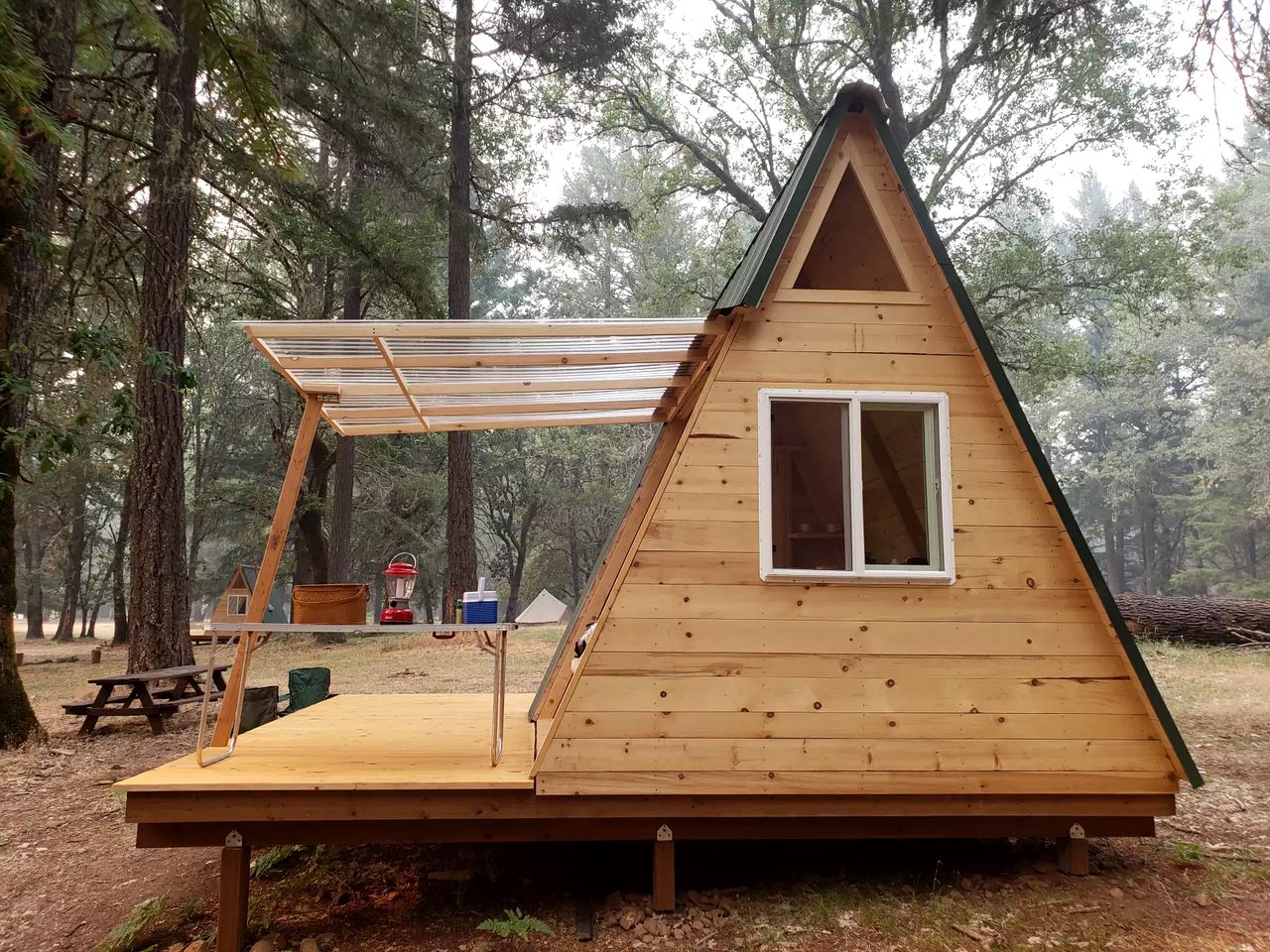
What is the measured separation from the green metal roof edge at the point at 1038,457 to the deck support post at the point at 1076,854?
61 cm

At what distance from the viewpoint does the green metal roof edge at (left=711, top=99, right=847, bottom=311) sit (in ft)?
12.9

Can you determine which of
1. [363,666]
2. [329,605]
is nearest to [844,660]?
[329,605]

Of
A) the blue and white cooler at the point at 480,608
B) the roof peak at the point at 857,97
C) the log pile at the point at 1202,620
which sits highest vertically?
the roof peak at the point at 857,97

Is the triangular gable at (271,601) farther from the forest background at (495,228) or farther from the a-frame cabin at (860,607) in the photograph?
the forest background at (495,228)

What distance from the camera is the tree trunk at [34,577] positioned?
21.4 metres

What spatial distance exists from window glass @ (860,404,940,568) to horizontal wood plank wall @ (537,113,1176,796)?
0.45 metres

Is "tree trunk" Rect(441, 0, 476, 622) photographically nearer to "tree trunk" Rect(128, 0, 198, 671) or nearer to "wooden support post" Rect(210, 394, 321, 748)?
"tree trunk" Rect(128, 0, 198, 671)

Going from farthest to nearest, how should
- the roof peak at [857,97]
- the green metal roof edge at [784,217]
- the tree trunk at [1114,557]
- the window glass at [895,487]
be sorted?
the tree trunk at [1114,557] < the window glass at [895,487] < the roof peak at [857,97] < the green metal roof edge at [784,217]

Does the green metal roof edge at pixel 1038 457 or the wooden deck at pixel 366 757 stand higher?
the green metal roof edge at pixel 1038 457

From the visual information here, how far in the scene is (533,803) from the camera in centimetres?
364

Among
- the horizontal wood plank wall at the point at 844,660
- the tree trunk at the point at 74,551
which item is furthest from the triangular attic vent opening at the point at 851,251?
the tree trunk at the point at 74,551

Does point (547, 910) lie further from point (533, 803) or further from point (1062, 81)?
point (1062, 81)

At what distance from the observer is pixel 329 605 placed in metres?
3.91

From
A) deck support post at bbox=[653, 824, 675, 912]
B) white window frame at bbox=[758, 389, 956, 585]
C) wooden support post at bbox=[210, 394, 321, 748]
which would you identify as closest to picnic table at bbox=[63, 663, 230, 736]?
wooden support post at bbox=[210, 394, 321, 748]
